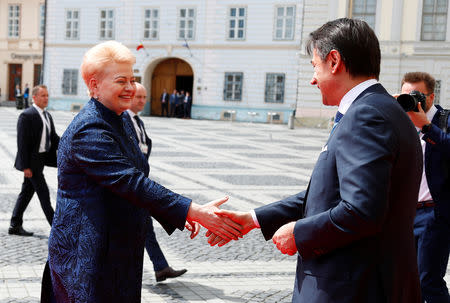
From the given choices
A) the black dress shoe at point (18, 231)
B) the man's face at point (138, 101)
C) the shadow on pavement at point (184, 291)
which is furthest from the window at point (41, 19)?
the shadow on pavement at point (184, 291)

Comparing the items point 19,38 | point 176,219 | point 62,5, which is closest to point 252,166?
point 176,219

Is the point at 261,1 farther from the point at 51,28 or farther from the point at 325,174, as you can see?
the point at 325,174

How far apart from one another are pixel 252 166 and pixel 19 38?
3473 centimetres

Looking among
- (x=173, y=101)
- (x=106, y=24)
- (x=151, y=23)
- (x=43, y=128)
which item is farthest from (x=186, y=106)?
(x=43, y=128)

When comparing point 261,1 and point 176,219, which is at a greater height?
point 261,1

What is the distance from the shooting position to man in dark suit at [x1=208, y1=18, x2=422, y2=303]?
217cm

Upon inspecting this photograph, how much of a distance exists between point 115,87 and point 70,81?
37423mm

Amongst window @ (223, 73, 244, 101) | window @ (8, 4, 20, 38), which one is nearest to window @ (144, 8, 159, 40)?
window @ (223, 73, 244, 101)

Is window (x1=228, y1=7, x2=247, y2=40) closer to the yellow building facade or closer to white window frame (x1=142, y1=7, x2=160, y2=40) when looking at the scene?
white window frame (x1=142, y1=7, x2=160, y2=40)

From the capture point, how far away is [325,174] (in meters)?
2.33

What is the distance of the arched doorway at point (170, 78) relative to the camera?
123 ft

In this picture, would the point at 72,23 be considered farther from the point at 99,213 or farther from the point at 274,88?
the point at 99,213

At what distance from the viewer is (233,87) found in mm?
34906

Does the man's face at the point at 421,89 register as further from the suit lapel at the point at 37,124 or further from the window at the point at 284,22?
the window at the point at 284,22
